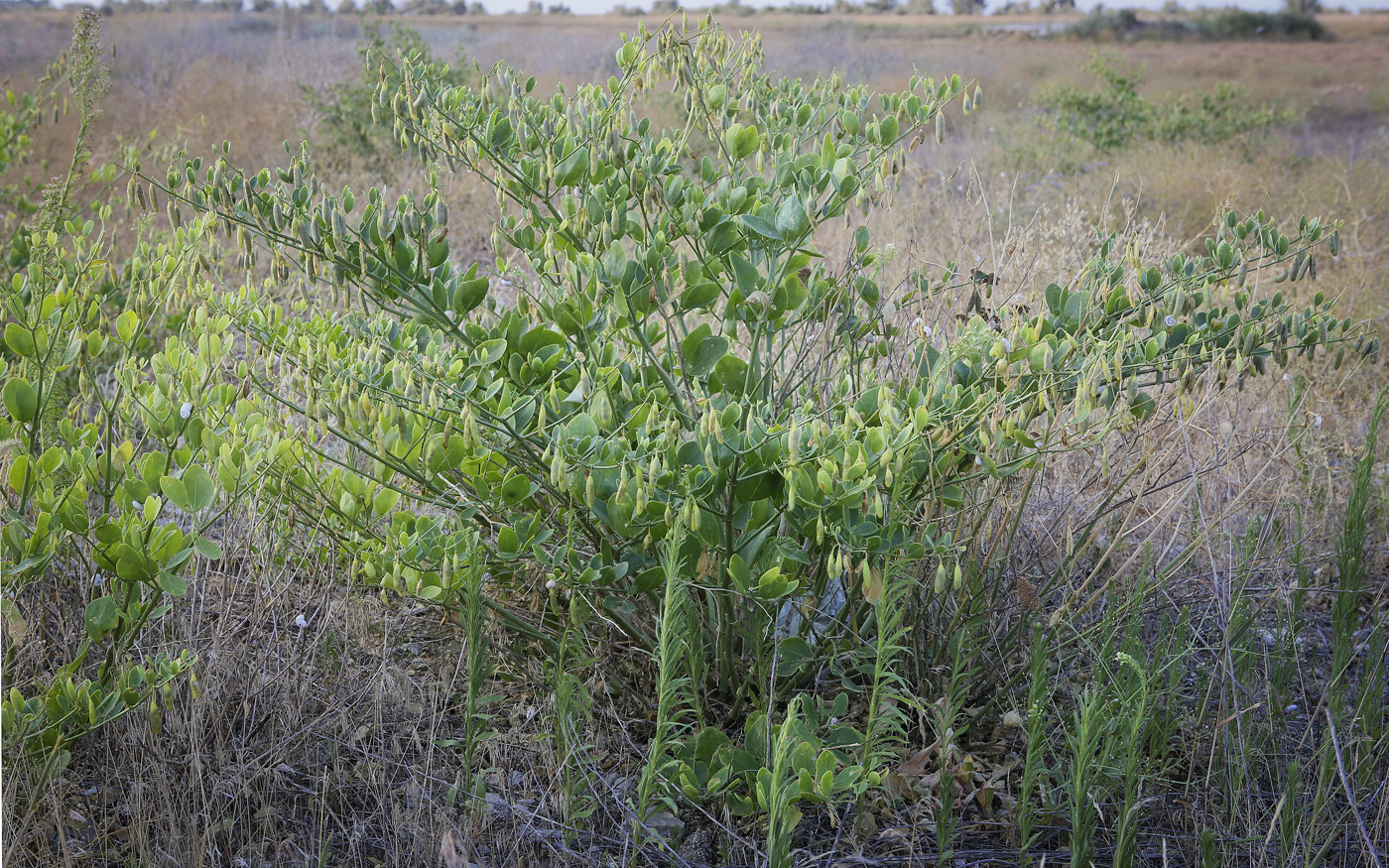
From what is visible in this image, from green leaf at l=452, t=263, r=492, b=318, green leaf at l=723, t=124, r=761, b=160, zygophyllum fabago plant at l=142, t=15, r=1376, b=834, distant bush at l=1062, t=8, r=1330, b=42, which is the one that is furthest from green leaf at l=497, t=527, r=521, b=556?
distant bush at l=1062, t=8, r=1330, b=42

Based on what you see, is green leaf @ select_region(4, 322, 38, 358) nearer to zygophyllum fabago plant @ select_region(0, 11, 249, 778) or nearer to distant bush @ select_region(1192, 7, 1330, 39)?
zygophyllum fabago plant @ select_region(0, 11, 249, 778)

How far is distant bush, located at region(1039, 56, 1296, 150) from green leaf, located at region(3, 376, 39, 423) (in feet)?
28.8

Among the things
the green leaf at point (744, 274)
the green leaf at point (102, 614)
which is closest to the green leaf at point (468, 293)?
the green leaf at point (744, 274)

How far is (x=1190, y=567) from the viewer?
2.53 metres

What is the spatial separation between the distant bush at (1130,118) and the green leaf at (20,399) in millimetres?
8789

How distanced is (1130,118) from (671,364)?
8.78 meters

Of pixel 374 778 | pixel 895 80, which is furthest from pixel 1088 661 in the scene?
pixel 895 80

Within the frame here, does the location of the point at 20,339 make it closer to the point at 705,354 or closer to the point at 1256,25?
the point at 705,354

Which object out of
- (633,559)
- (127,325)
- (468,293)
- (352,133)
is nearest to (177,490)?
(127,325)

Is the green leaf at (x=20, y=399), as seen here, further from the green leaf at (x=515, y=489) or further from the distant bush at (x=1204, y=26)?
the distant bush at (x=1204, y=26)

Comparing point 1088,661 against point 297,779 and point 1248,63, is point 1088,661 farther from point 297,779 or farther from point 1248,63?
point 1248,63

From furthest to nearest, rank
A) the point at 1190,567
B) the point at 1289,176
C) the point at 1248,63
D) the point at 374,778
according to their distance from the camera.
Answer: the point at 1248,63, the point at 1289,176, the point at 1190,567, the point at 374,778

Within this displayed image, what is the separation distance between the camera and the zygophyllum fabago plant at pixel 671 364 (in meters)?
1.43

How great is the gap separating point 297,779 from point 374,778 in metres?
0.21
